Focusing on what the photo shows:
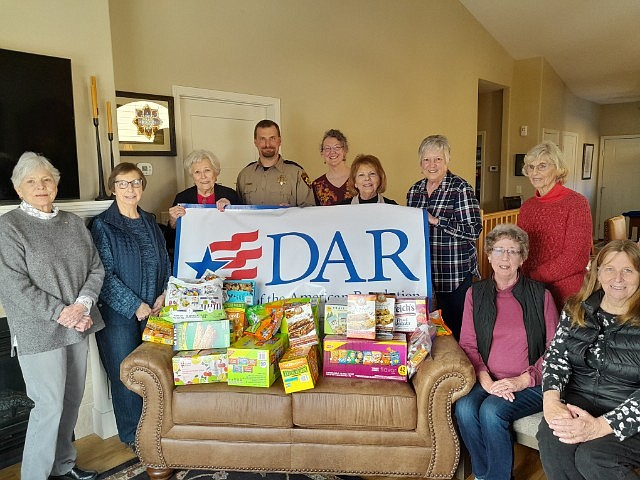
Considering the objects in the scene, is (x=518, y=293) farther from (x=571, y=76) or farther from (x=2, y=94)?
(x=571, y=76)

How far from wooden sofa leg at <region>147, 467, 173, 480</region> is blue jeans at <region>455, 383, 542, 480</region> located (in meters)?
1.26

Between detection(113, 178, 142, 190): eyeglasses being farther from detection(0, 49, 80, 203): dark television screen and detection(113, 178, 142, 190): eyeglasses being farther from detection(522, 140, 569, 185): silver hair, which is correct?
detection(522, 140, 569, 185): silver hair

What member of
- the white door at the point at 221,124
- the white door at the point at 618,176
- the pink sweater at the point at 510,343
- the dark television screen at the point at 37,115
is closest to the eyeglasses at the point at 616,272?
the pink sweater at the point at 510,343

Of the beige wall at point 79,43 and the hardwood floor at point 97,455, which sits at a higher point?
the beige wall at point 79,43

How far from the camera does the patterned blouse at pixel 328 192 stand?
9.84ft

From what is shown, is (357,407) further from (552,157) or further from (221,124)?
(221,124)

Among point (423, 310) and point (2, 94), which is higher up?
point (2, 94)

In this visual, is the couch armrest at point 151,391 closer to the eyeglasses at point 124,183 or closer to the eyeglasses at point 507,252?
the eyeglasses at point 124,183

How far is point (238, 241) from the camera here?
8.54 feet

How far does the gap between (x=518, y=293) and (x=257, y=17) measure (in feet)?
9.69

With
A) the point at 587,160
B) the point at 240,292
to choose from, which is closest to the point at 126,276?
the point at 240,292

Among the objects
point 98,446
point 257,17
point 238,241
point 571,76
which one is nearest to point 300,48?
point 257,17

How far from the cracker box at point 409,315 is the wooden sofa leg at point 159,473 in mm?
1177

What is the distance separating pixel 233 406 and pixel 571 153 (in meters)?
7.93
